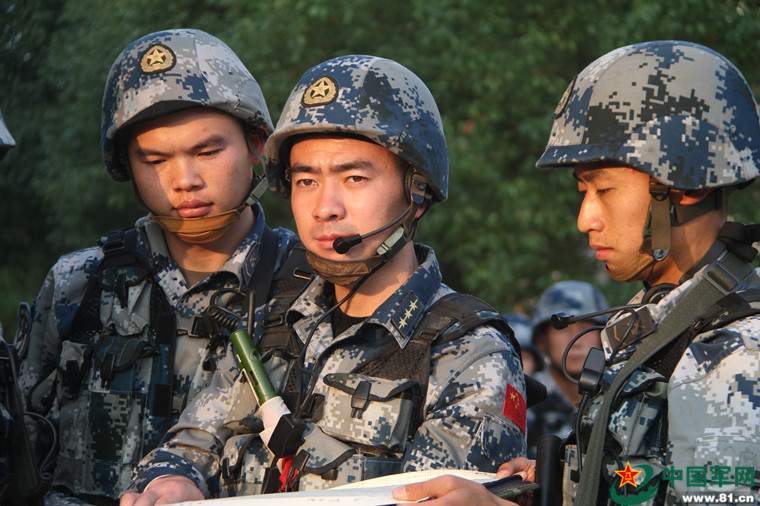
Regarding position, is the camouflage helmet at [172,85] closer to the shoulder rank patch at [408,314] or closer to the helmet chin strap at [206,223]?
the helmet chin strap at [206,223]

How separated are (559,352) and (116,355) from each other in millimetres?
4722

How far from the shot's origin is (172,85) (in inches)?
181

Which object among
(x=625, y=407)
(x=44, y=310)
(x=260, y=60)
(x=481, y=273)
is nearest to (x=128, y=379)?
(x=44, y=310)

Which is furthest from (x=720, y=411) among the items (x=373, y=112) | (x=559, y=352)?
(x=559, y=352)

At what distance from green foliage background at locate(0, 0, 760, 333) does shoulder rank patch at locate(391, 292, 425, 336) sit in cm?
778

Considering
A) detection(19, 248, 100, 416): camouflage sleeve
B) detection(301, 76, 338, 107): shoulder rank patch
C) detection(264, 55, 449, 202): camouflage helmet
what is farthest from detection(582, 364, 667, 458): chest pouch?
detection(19, 248, 100, 416): camouflage sleeve

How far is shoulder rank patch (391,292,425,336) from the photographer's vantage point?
11.6 ft

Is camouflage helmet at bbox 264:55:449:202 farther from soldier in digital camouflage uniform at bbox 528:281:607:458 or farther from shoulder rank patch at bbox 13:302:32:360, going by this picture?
soldier in digital camouflage uniform at bbox 528:281:607:458

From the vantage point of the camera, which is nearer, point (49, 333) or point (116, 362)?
point (116, 362)

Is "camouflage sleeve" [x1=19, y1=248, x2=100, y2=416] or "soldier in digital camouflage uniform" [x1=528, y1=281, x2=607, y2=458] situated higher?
"camouflage sleeve" [x1=19, y1=248, x2=100, y2=416]

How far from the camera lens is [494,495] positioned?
2939mm

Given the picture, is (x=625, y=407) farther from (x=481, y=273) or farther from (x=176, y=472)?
(x=481, y=273)

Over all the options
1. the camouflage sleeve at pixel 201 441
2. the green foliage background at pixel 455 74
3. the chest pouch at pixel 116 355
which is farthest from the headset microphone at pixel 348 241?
the green foliage background at pixel 455 74

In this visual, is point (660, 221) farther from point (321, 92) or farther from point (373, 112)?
point (321, 92)
